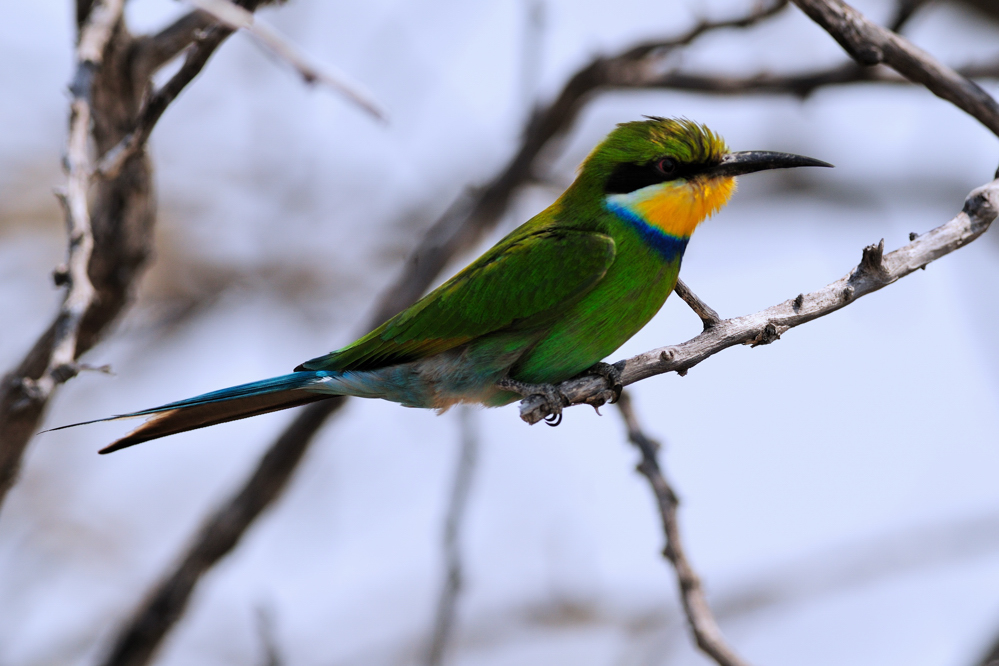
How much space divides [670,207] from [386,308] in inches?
68.3

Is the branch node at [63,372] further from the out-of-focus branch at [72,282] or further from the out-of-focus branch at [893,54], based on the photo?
the out-of-focus branch at [893,54]

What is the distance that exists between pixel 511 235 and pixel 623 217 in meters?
0.47

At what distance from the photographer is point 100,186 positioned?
350 centimetres

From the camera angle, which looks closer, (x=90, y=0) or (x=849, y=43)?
(x=849, y=43)

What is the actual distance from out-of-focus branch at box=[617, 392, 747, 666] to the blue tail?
1113 mm

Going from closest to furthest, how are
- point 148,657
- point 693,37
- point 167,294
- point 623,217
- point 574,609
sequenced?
point 623,217, point 148,657, point 693,37, point 574,609, point 167,294

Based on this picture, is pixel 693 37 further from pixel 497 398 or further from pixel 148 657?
pixel 148 657

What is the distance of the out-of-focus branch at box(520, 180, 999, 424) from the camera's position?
2410 millimetres

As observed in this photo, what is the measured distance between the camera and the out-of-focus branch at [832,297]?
2410 millimetres

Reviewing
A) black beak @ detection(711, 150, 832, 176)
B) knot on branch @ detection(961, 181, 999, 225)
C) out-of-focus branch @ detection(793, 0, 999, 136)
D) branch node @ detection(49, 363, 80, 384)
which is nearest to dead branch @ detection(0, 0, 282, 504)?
branch node @ detection(49, 363, 80, 384)

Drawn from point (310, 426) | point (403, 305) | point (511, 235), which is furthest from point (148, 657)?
point (511, 235)

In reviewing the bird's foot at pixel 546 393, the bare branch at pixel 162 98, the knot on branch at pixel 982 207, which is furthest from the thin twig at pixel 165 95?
the knot on branch at pixel 982 207

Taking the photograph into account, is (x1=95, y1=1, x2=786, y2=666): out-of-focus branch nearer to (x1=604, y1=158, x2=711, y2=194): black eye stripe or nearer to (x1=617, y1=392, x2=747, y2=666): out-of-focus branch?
(x1=604, y1=158, x2=711, y2=194): black eye stripe

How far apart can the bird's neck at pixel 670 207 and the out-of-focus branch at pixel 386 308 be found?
4.46ft
